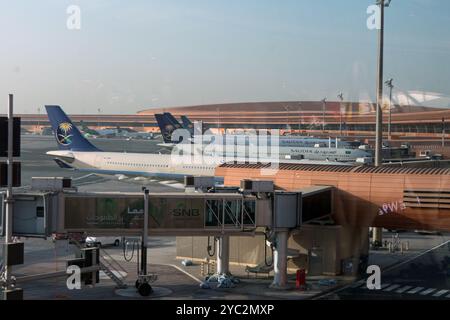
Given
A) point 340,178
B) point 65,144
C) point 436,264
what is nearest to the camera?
point 340,178

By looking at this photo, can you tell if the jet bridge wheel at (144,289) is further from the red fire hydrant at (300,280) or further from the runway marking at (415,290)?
the runway marking at (415,290)

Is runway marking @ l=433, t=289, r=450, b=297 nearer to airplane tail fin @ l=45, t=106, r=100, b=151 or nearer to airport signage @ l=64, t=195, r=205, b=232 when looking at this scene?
airport signage @ l=64, t=195, r=205, b=232

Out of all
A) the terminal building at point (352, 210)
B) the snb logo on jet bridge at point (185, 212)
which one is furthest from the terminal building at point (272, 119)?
the snb logo on jet bridge at point (185, 212)

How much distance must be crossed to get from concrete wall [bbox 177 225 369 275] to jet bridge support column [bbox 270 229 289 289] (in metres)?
2.41

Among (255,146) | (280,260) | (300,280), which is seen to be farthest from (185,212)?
(255,146)

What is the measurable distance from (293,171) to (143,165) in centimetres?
3237

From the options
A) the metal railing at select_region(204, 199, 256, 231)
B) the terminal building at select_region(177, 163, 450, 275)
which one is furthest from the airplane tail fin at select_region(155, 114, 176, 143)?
the metal railing at select_region(204, 199, 256, 231)

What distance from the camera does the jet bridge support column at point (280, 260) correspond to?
22750 mm

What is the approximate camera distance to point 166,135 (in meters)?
97.2

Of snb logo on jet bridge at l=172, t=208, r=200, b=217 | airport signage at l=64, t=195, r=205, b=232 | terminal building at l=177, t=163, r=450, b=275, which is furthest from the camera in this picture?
terminal building at l=177, t=163, r=450, b=275

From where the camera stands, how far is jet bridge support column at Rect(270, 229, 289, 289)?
2275cm

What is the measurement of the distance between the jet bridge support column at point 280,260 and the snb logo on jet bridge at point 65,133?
145 feet

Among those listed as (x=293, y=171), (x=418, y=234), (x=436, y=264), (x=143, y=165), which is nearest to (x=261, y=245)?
(x=293, y=171)

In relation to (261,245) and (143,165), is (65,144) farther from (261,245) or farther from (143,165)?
(261,245)
